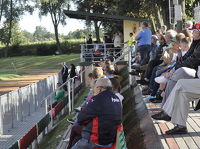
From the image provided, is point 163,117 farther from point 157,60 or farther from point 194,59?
point 157,60

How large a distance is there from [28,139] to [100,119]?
16.3 feet

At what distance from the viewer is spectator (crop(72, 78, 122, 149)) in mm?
4488

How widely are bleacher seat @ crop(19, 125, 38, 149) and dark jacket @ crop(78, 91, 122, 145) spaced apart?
4.16m

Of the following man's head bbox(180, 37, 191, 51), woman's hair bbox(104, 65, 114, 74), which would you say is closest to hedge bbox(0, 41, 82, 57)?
woman's hair bbox(104, 65, 114, 74)

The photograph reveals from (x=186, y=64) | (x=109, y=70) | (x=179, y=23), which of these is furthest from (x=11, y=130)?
(x=186, y=64)

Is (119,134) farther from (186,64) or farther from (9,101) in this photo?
(9,101)

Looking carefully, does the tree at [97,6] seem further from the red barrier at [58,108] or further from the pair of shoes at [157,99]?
the pair of shoes at [157,99]

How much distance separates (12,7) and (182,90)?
225 feet

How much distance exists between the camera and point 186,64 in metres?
5.61

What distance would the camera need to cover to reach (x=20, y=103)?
567 inches

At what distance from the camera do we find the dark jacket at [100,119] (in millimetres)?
4488

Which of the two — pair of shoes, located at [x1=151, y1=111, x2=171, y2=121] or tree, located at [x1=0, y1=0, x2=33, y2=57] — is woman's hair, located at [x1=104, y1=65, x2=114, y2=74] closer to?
pair of shoes, located at [x1=151, y1=111, x2=171, y2=121]

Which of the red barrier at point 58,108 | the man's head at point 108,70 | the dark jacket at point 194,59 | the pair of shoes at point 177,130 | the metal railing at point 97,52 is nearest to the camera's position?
the pair of shoes at point 177,130

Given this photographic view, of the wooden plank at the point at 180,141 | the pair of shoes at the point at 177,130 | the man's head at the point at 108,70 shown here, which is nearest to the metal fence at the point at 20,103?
the man's head at the point at 108,70
